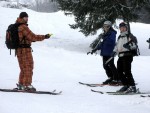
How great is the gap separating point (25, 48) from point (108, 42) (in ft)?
8.68

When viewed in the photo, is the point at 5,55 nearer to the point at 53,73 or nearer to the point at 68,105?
the point at 53,73

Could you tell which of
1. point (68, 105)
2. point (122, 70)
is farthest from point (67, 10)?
point (68, 105)

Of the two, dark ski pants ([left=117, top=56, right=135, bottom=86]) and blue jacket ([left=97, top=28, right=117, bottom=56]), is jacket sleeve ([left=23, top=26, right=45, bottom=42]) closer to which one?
dark ski pants ([left=117, top=56, right=135, bottom=86])

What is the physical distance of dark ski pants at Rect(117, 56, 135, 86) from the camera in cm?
967

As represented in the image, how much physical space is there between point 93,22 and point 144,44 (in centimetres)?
728

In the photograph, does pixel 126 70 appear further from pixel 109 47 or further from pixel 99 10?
pixel 99 10

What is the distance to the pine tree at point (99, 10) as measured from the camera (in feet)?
68.9

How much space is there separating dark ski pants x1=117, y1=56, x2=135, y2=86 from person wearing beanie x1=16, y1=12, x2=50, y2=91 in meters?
2.10

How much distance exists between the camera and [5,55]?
16609mm

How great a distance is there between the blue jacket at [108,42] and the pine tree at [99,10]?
10.2 meters

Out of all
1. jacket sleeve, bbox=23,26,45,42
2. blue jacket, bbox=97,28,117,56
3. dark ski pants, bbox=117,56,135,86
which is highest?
jacket sleeve, bbox=23,26,45,42

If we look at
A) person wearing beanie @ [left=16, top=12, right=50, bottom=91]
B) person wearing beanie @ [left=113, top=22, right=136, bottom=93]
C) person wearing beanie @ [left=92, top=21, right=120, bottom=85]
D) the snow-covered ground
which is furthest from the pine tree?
person wearing beanie @ [left=16, top=12, right=50, bottom=91]

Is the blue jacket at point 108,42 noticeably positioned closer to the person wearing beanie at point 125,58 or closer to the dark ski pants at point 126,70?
the person wearing beanie at point 125,58

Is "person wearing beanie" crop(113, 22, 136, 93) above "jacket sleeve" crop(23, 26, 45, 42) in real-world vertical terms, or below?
below
